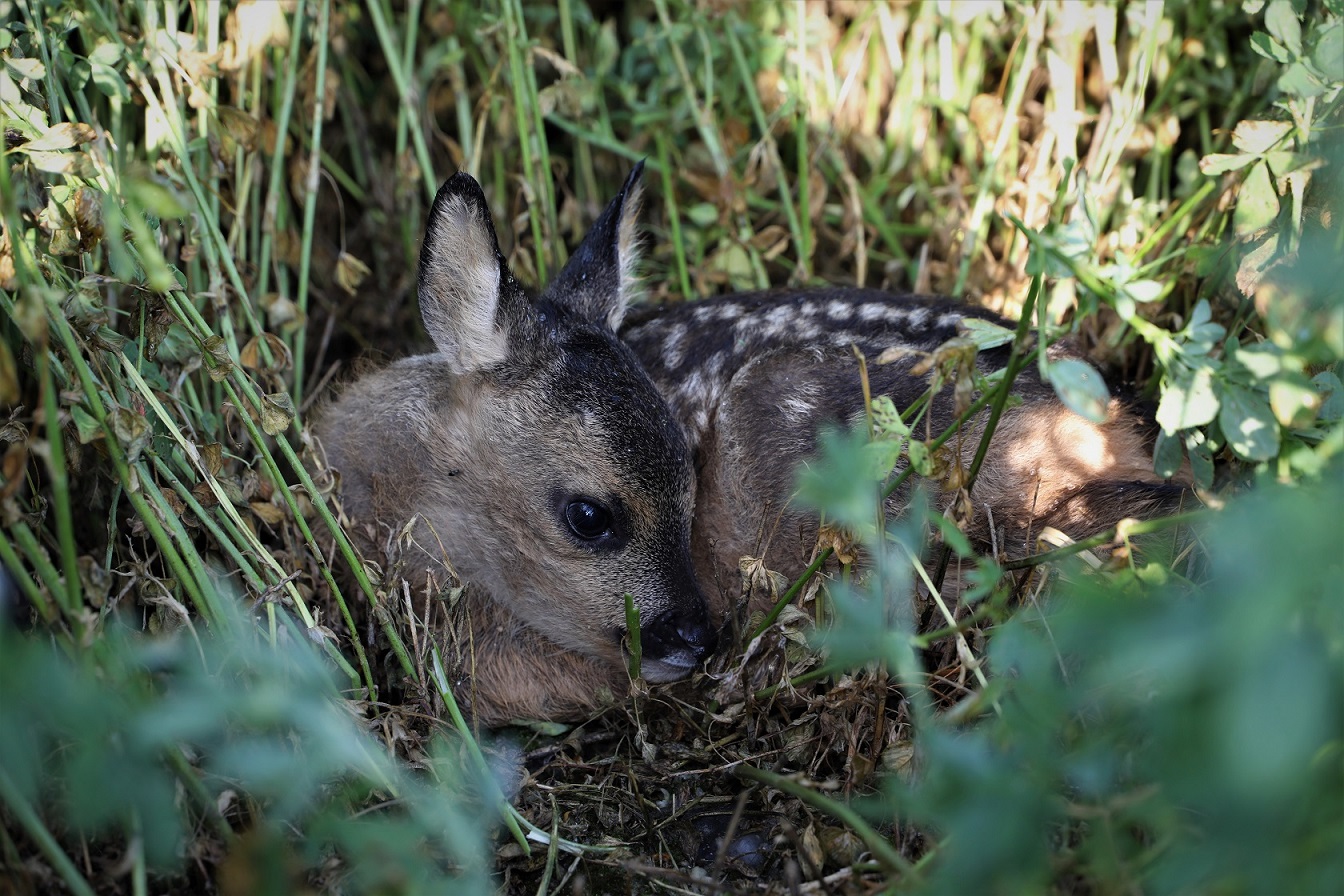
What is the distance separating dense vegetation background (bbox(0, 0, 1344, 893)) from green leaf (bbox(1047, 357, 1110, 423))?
6.4 inches

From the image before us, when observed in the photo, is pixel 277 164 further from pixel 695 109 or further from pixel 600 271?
pixel 695 109

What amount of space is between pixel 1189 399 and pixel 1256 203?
890mm

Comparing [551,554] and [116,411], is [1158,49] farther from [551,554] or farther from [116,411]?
[116,411]

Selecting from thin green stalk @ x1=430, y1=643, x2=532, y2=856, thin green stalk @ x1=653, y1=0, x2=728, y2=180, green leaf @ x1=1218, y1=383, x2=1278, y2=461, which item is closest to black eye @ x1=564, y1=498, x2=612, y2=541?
thin green stalk @ x1=430, y1=643, x2=532, y2=856

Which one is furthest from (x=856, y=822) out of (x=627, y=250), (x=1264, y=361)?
(x=627, y=250)

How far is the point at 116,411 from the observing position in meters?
2.29

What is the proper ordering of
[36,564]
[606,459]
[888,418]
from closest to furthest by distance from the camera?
[36,564] < [888,418] < [606,459]

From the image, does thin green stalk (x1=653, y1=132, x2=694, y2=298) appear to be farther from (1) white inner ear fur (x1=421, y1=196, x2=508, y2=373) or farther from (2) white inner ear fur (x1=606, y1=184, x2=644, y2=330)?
(1) white inner ear fur (x1=421, y1=196, x2=508, y2=373)

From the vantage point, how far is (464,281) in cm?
318

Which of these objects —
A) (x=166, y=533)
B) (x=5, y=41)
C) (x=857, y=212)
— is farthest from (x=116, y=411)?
(x=857, y=212)

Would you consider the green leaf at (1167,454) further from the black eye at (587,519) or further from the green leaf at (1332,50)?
the black eye at (587,519)

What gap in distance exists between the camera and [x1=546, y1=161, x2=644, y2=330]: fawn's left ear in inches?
137

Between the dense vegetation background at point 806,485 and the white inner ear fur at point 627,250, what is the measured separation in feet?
1.14

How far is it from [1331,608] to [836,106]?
319 centimetres
